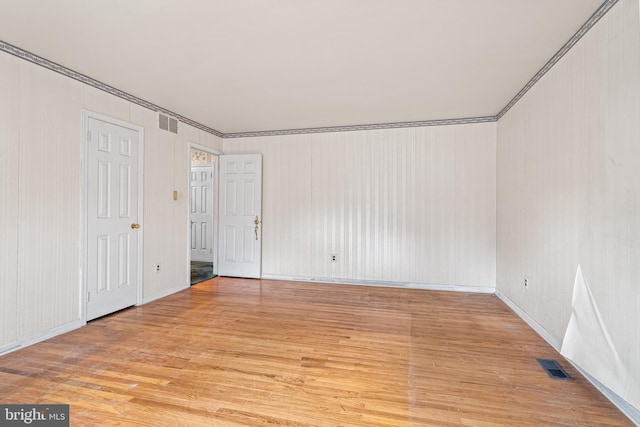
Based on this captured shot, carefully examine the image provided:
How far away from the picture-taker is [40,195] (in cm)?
292

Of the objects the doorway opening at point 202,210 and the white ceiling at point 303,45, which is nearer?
the white ceiling at point 303,45

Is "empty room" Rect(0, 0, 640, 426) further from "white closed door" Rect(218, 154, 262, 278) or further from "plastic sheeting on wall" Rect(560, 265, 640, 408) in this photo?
"white closed door" Rect(218, 154, 262, 278)

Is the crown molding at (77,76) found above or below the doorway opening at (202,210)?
above

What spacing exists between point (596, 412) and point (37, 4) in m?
4.53

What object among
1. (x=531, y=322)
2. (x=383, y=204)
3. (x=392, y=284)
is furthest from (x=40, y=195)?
(x=531, y=322)

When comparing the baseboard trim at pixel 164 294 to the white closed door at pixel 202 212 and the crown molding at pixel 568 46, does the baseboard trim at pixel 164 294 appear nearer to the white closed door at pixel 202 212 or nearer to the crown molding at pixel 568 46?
the white closed door at pixel 202 212

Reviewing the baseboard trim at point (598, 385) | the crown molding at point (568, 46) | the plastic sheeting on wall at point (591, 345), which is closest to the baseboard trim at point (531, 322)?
the baseboard trim at point (598, 385)

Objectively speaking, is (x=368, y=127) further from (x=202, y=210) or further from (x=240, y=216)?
(x=202, y=210)

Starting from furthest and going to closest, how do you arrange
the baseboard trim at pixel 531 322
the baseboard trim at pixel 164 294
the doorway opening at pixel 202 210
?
1. the doorway opening at pixel 202 210
2. the baseboard trim at pixel 164 294
3. the baseboard trim at pixel 531 322

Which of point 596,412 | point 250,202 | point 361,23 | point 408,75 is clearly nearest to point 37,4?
point 361,23

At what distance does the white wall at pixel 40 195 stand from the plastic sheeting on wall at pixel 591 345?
4560 mm

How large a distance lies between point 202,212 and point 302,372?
19.5 ft

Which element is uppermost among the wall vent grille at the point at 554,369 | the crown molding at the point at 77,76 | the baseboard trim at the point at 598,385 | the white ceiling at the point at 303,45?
the white ceiling at the point at 303,45

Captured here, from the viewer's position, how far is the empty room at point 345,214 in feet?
6.70
